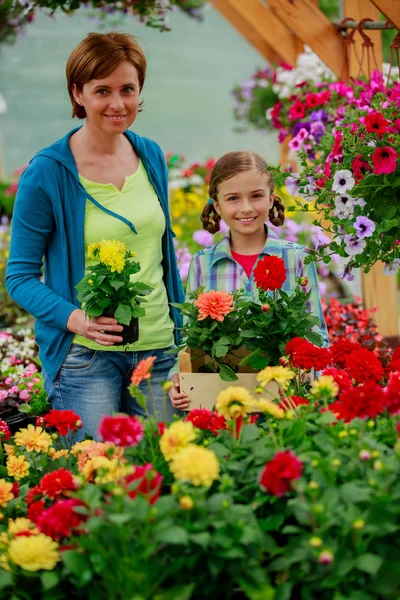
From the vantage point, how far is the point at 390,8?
2219 mm

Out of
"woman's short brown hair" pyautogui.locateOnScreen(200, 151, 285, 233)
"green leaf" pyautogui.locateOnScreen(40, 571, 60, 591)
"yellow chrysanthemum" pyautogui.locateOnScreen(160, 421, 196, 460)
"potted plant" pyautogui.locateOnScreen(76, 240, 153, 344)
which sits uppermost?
"woman's short brown hair" pyautogui.locateOnScreen(200, 151, 285, 233)

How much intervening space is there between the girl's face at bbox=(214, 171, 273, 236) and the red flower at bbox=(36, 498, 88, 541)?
3.69 ft

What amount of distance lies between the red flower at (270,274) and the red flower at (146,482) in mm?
630

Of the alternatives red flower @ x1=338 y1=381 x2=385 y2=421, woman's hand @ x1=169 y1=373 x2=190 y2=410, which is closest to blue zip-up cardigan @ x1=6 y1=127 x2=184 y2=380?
woman's hand @ x1=169 y1=373 x2=190 y2=410

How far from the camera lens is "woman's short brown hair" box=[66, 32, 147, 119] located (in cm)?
215

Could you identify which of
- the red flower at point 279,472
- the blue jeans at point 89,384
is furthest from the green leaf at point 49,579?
the blue jeans at point 89,384

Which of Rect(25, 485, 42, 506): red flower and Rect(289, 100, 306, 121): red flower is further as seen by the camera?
Rect(289, 100, 306, 121): red flower

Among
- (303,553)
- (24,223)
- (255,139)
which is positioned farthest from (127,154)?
(255,139)

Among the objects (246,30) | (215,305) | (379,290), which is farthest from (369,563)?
(246,30)

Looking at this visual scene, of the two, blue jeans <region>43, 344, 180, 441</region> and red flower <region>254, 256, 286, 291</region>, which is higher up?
red flower <region>254, 256, 286, 291</region>

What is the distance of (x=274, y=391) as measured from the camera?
1.99 meters

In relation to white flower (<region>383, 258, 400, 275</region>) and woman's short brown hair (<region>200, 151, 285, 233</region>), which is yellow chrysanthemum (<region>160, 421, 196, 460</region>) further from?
woman's short brown hair (<region>200, 151, 285, 233</region>)

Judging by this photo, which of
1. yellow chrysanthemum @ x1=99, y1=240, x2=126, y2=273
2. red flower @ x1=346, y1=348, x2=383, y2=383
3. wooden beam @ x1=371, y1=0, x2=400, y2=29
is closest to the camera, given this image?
red flower @ x1=346, y1=348, x2=383, y2=383

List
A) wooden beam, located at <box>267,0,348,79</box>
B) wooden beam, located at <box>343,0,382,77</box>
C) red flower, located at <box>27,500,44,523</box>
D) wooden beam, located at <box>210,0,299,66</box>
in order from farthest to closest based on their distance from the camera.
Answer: wooden beam, located at <box>210,0,299,66</box>, wooden beam, located at <box>267,0,348,79</box>, wooden beam, located at <box>343,0,382,77</box>, red flower, located at <box>27,500,44,523</box>
